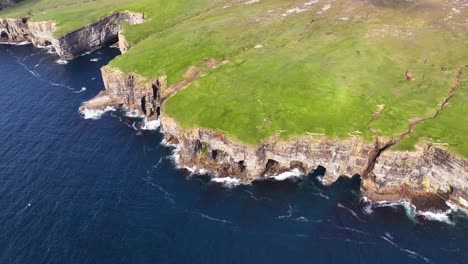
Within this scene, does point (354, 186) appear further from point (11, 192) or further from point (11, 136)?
point (11, 136)

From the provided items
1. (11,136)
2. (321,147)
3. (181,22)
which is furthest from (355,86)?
(11,136)

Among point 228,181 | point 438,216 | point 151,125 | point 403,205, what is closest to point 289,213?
point 228,181

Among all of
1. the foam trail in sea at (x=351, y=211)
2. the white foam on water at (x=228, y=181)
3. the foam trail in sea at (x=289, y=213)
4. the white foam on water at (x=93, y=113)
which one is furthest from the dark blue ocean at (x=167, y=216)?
the white foam on water at (x=93, y=113)

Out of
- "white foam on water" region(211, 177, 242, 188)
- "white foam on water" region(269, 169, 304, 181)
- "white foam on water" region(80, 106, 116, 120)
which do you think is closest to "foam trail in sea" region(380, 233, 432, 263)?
"white foam on water" region(269, 169, 304, 181)

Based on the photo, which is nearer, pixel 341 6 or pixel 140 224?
pixel 140 224

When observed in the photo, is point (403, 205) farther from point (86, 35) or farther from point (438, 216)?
point (86, 35)

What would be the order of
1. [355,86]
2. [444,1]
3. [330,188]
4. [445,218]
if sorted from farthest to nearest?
1. [444,1]
2. [355,86]
3. [330,188]
4. [445,218]

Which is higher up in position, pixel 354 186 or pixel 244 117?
pixel 244 117

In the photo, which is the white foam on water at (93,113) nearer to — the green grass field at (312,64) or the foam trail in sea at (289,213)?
the green grass field at (312,64)

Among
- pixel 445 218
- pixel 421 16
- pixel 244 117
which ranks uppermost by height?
pixel 421 16
